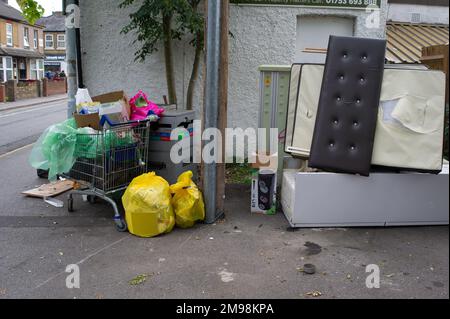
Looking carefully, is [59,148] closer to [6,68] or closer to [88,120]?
[88,120]

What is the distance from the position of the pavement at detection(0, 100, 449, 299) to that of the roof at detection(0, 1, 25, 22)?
38.9 m

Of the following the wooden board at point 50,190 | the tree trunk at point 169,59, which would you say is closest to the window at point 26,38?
the tree trunk at point 169,59

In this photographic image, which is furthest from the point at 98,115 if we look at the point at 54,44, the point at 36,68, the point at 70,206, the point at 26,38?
the point at 54,44

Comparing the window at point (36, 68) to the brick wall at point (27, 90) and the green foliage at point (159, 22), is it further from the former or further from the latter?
the green foliage at point (159, 22)

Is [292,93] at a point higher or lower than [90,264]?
higher

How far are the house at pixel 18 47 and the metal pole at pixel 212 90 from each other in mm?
35806

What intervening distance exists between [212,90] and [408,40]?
23.1ft

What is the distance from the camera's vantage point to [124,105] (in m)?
5.71

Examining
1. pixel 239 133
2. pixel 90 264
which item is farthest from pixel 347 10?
pixel 90 264

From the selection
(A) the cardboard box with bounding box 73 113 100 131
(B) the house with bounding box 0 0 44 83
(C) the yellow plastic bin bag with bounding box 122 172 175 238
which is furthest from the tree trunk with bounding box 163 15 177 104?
(B) the house with bounding box 0 0 44 83

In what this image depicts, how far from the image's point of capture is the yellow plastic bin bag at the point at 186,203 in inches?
189

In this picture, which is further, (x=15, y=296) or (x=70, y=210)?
(x=70, y=210)

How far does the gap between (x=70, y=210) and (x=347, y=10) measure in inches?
220

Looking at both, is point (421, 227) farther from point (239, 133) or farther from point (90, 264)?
point (239, 133)
